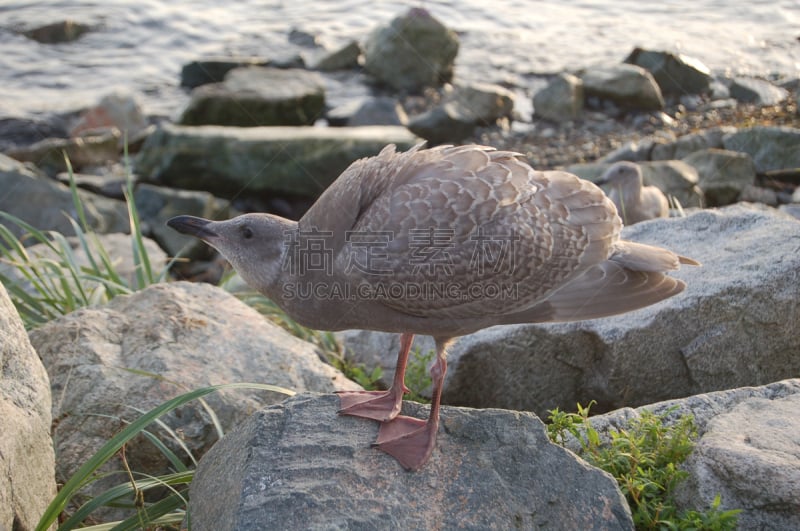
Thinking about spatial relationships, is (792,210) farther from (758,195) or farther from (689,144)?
(689,144)

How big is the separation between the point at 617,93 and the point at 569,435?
880cm

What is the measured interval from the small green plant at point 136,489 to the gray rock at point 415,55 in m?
10.0

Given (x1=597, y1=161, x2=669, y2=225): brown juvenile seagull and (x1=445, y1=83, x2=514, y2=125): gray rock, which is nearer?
(x1=597, y1=161, x2=669, y2=225): brown juvenile seagull

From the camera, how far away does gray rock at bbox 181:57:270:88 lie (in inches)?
525

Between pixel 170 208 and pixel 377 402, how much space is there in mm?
6259

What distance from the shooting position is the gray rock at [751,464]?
3.03 metres

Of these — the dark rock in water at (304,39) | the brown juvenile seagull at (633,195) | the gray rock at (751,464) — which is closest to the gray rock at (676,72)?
the brown juvenile seagull at (633,195)

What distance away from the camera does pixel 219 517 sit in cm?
306

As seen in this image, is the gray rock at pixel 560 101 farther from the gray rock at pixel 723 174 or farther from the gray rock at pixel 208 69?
the gray rock at pixel 208 69

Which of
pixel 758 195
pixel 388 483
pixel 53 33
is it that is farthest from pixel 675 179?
pixel 53 33

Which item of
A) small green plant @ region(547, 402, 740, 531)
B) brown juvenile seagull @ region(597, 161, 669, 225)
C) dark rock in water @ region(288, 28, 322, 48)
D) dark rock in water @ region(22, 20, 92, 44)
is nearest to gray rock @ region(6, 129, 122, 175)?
dark rock in water @ region(22, 20, 92, 44)

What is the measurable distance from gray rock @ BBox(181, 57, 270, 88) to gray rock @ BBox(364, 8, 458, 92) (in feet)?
6.94

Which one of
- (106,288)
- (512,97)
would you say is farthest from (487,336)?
(512,97)

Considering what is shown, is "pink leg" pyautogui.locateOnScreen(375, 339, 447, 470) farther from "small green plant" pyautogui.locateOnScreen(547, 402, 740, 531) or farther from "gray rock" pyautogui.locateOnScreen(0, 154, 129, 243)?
"gray rock" pyautogui.locateOnScreen(0, 154, 129, 243)
